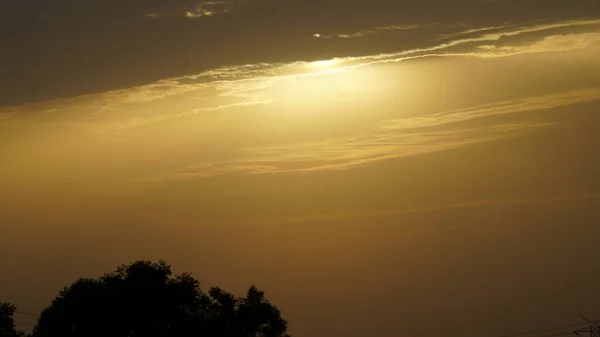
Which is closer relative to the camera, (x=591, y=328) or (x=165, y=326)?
(x=165, y=326)

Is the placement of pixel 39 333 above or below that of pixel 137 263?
below

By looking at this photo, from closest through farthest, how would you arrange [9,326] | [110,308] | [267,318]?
[110,308] → [9,326] → [267,318]

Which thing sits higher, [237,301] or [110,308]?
[237,301]

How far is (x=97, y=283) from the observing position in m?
78.3

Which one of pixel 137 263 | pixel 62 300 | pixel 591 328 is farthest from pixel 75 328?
pixel 591 328

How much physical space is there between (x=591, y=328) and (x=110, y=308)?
186ft

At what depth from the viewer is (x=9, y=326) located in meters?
82.1

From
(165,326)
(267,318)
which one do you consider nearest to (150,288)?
(165,326)

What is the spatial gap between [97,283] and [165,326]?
6.77 meters

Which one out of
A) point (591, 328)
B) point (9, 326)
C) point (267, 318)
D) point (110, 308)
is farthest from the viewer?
point (591, 328)

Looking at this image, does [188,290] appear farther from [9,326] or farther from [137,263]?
[9,326]

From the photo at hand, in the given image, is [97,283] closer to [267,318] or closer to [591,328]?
[267,318]

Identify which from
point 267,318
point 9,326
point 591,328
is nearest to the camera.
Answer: point 9,326

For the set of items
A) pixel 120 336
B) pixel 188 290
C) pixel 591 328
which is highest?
pixel 591 328
